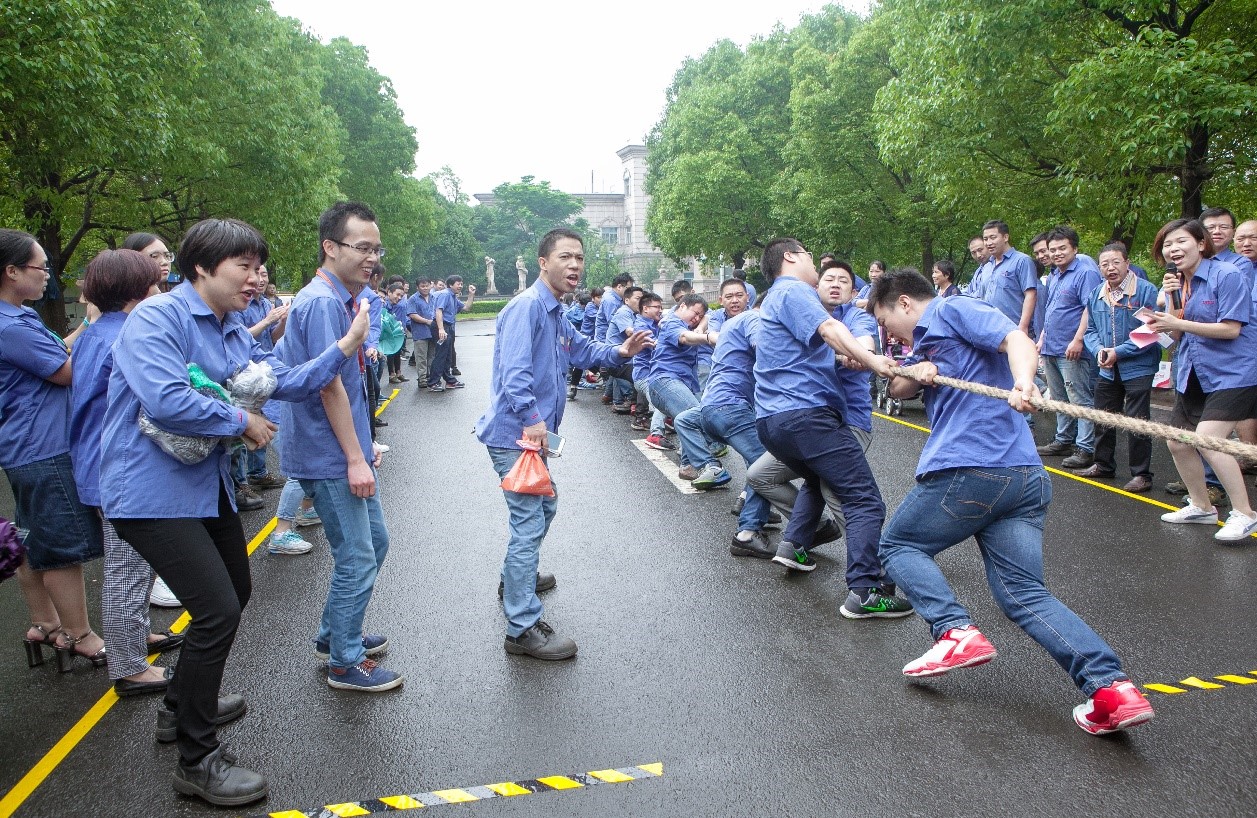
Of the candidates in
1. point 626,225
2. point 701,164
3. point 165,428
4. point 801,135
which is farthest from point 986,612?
point 626,225

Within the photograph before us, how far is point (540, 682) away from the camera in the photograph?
14.5 ft

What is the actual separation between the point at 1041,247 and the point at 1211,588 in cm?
549

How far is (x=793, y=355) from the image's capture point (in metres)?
5.39

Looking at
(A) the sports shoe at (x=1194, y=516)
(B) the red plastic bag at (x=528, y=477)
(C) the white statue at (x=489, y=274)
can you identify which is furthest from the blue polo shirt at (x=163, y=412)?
(C) the white statue at (x=489, y=274)

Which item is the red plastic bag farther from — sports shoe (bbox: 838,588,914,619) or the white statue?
the white statue

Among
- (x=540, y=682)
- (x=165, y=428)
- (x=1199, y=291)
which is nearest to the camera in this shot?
(x=165, y=428)

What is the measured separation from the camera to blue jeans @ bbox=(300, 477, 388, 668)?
13.5 feet

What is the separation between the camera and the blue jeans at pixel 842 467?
5098 mm

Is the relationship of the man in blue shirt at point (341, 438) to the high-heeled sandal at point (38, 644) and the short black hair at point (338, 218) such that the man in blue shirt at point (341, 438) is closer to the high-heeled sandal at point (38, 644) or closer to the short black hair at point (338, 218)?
the short black hair at point (338, 218)

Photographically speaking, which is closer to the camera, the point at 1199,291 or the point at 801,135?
the point at 1199,291

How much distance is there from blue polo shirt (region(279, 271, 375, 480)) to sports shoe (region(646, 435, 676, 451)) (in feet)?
22.4

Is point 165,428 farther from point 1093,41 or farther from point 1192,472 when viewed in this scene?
point 1093,41

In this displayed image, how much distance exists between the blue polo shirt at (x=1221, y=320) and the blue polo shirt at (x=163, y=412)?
6.01 metres

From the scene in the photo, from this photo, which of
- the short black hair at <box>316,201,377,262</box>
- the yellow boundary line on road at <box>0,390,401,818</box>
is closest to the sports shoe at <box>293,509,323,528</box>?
the yellow boundary line on road at <box>0,390,401,818</box>
